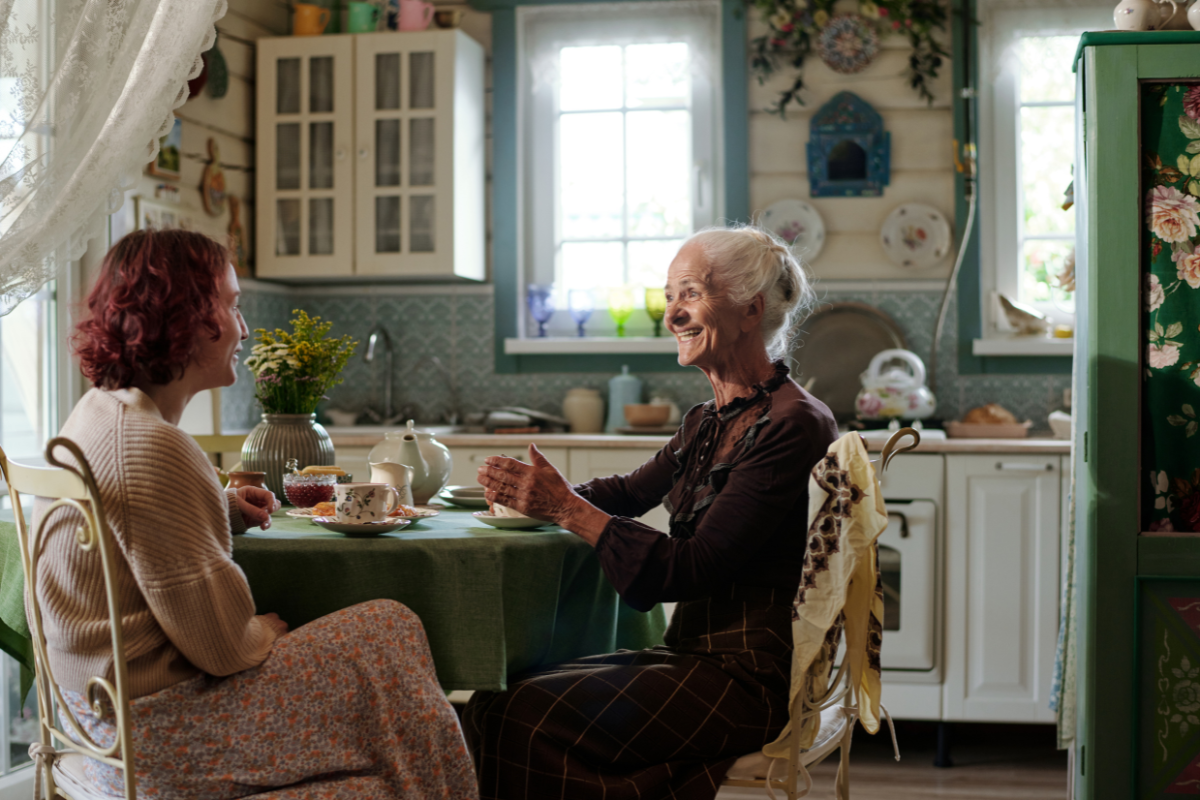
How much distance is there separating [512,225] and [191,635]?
301 cm

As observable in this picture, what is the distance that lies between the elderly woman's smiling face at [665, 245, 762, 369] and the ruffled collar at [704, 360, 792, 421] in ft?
0.25

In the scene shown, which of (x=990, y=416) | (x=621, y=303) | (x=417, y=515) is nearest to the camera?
(x=417, y=515)

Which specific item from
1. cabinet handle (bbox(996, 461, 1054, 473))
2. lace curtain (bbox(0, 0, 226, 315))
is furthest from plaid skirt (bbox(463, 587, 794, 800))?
cabinet handle (bbox(996, 461, 1054, 473))

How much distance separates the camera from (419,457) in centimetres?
217

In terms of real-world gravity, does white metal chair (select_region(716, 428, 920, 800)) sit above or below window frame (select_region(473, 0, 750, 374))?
below

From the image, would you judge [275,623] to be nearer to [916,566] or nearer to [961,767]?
[916,566]

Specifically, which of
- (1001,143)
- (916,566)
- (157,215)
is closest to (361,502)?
(916,566)

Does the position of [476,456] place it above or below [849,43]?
below

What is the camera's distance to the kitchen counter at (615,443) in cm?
329

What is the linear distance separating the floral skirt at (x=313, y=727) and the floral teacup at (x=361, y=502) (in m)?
0.22

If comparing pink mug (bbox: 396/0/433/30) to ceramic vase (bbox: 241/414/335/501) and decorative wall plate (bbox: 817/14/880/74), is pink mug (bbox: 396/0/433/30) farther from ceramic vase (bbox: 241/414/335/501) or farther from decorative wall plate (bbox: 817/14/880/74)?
ceramic vase (bbox: 241/414/335/501)

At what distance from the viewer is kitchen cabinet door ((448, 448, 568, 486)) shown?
142 inches

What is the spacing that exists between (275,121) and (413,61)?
57 cm

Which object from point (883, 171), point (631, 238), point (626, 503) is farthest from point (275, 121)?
point (626, 503)
